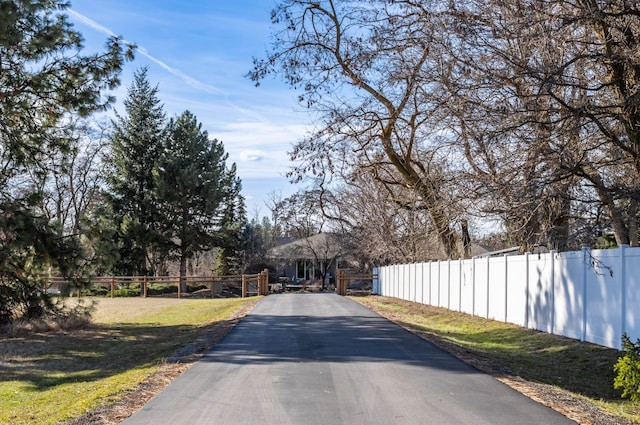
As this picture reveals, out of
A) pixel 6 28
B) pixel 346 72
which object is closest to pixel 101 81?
pixel 6 28

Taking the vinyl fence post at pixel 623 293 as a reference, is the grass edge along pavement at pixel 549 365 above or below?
below

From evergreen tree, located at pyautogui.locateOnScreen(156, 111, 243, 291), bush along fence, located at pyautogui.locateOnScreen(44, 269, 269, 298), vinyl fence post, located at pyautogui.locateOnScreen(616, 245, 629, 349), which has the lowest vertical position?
bush along fence, located at pyautogui.locateOnScreen(44, 269, 269, 298)

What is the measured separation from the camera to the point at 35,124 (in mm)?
18078

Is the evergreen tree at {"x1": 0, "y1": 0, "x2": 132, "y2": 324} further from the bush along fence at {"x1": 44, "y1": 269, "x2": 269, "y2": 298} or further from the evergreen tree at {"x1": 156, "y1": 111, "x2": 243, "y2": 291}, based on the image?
the evergreen tree at {"x1": 156, "y1": 111, "x2": 243, "y2": 291}

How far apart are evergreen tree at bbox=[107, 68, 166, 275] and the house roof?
14199mm

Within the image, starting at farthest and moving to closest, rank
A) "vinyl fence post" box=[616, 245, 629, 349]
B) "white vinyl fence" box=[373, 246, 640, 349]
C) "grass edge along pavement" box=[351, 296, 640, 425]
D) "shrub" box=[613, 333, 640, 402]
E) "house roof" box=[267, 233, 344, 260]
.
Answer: "house roof" box=[267, 233, 344, 260], "white vinyl fence" box=[373, 246, 640, 349], "vinyl fence post" box=[616, 245, 629, 349], "shrub" box=[613, 333, 640, 402], "grass edge along pavement" box=[351, 296, 640, 425]

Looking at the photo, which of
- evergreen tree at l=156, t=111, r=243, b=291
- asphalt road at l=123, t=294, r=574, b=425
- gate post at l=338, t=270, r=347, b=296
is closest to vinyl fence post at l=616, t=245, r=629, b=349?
asphalt road at l=123, t=294, r=574, b=425

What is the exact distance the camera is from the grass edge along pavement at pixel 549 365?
8383 millimetres

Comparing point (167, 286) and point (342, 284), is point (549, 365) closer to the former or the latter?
point (342, 284)

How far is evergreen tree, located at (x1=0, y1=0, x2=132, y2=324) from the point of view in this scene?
16.8 m

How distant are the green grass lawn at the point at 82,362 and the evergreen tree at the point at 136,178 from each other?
2311 centimetres

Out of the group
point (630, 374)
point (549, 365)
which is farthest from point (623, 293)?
point (630, 374)

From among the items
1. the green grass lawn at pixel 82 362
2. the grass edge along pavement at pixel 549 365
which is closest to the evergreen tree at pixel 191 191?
the green grass lawn at pixel 82 362

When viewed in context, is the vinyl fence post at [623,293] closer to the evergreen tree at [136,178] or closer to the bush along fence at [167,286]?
the bush along fence at [167,286]
